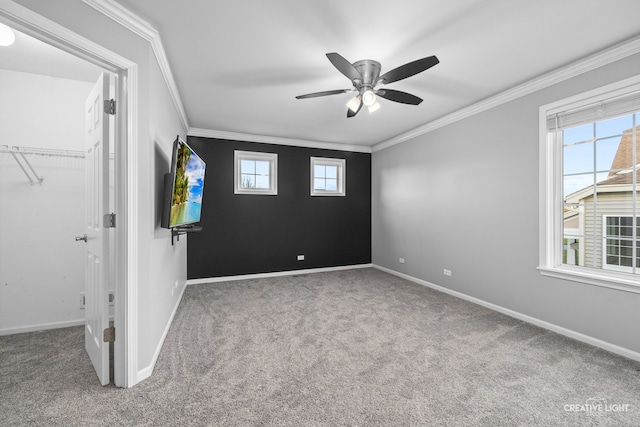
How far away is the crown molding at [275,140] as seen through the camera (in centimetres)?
471

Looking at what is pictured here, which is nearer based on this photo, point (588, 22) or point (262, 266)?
point (588, 22)

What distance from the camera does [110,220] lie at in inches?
74.0

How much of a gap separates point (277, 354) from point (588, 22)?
349 centimetres

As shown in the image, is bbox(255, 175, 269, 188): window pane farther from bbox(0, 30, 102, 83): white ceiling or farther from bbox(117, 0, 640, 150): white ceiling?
bbox(0, 30, 102, 83): white ceiling

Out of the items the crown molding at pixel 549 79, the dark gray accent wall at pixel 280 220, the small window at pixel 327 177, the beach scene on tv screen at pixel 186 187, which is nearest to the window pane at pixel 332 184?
the small window at pixel 327 177

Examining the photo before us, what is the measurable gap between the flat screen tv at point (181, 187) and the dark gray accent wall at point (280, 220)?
1.77m

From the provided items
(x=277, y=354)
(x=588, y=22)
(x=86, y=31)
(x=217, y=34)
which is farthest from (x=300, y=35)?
(x=277, y=354)

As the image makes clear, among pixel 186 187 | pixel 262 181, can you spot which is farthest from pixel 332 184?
pixel 186 187

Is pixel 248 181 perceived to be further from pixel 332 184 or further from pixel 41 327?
pixel 41 327

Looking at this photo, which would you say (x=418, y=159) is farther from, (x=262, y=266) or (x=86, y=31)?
(x=86, y=31)

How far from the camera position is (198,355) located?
2.31 m

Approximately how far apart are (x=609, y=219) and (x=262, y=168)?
4.65 meters

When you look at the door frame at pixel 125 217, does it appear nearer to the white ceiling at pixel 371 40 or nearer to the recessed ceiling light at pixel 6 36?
the white ceiling at pixel 371 40

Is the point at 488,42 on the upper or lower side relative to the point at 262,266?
upper
